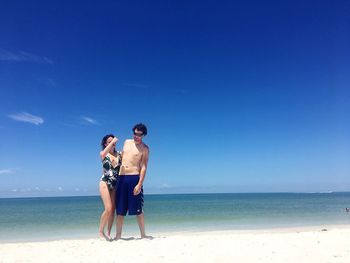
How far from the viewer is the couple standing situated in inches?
233

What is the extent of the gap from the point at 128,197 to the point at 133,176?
38 cm

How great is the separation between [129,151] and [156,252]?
1.81 metres

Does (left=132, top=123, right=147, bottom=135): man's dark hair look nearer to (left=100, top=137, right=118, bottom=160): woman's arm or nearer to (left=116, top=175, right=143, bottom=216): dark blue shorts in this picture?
(left=100, top=137, right=118, bottom=160): woman's arm

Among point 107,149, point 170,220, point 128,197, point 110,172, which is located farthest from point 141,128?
point 170,220

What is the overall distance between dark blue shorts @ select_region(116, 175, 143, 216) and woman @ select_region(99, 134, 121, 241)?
144 millimetres

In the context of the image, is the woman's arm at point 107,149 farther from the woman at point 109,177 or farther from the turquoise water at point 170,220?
the turquoise water at point 170,220

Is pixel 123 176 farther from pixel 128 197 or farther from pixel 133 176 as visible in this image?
pixel 128 197

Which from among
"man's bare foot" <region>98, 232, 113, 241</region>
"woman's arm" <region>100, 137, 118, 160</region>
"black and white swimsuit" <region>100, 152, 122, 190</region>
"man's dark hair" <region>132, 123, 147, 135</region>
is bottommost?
"man's bare foot" <region>98, 232, 113, 241</region>

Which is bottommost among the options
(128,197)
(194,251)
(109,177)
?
(194,251)

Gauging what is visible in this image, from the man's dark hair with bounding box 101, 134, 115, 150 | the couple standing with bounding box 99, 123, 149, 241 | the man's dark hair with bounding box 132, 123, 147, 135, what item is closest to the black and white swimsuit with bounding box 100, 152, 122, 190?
the couple standing with bounding box 99, 123, 149, 241

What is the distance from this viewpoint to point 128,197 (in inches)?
233

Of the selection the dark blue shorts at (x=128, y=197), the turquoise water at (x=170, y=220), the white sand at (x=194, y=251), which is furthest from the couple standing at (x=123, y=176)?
the turquoise water at (x=170, y=220)

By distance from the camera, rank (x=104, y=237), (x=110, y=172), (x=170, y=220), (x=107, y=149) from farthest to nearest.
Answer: (x=170, y=220), (x=104, y=237), (x=110, y=172), (x=107, y=149)

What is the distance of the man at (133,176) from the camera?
5.91 metres
